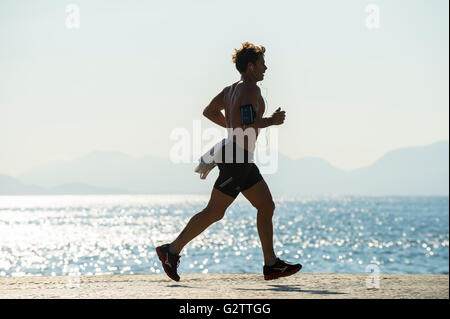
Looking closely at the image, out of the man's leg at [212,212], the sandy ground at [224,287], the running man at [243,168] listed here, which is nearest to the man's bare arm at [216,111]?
the running man at [243,168]

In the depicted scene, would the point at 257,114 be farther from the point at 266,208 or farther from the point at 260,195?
the point at 266,208

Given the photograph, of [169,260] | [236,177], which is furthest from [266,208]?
[169,260]

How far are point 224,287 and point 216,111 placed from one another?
5.73 feet

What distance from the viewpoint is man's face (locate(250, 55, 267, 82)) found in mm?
6965

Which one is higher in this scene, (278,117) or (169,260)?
(278,117)

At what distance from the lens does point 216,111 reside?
734 cm

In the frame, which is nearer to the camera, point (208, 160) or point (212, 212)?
point (212, 212)

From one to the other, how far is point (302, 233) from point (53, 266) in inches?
1274

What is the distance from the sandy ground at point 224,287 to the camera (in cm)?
654

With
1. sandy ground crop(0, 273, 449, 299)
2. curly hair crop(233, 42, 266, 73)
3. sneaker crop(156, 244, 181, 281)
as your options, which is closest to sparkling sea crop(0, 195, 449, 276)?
sandy ground crop(0, 273, 449, 299)

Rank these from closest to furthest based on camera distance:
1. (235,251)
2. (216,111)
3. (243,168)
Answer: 1. (243,168)
2. (216,111)
3. (235,251)

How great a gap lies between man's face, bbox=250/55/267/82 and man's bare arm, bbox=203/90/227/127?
51cm

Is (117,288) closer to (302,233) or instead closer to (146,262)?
(146,262)
